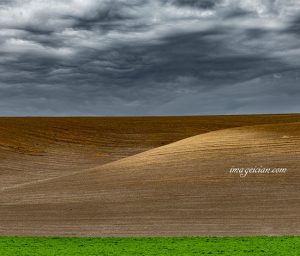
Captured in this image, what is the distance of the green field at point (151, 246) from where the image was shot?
59.0ft

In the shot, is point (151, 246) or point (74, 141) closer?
point (151, 246)

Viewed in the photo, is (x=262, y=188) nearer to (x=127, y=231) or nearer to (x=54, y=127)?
(x=127, y=231)

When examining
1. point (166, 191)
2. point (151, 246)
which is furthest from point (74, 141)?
point (151, 246)

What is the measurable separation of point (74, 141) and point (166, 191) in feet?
109

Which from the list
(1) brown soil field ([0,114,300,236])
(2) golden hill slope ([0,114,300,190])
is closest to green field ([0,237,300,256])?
(1) brown soil field ([0,114,300,236])

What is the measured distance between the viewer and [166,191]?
3053cm

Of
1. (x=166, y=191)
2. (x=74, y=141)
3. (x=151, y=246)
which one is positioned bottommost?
(x=151, y=246)

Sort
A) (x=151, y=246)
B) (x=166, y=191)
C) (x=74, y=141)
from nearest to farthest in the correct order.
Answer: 1. (x=151, y=246)
2. (x=166, y=191)
3. (x=74, y=141)

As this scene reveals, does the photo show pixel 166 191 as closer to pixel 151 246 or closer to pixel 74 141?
pixel 151 246

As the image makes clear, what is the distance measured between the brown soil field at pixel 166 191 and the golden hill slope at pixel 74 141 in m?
0.31

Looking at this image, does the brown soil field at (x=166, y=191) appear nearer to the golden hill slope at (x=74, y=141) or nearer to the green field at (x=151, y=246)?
the golden hill slope at (x=74, y=141)

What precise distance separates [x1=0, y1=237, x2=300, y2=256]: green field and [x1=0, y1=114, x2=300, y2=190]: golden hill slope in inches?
737

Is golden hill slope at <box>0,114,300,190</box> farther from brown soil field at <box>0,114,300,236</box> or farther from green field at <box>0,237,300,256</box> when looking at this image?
green field at <box>0,237,300,256</box>

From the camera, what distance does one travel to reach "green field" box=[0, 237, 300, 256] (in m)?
18.0
